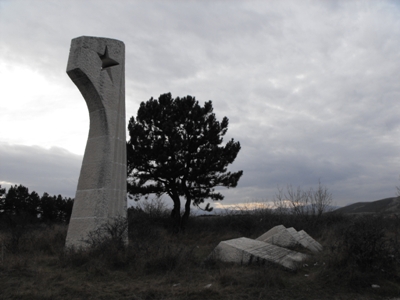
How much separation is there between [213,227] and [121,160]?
25.1 ft

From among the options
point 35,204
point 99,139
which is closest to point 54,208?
point 35,204

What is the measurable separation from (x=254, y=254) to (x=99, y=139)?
4.33 m

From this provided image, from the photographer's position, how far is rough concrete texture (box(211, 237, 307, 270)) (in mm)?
5902

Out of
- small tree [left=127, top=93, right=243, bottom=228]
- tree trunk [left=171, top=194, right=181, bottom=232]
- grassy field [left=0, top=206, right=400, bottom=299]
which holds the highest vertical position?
small tree [left=127, top=93, right=243, bottom=228]

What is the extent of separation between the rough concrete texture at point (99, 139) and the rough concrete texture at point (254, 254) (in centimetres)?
261

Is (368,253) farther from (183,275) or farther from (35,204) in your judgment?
(35,204)

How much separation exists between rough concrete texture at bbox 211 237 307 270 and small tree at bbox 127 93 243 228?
7.08 meters

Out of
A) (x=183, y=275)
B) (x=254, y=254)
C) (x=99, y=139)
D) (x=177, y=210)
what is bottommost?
(x=183, y=275)

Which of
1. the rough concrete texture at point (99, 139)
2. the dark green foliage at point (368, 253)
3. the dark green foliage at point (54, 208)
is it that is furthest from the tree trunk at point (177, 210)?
the dark green foliage at point (54, 208)

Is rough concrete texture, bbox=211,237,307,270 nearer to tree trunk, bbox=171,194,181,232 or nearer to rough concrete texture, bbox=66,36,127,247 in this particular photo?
rough concrete texture, bbox=66,36,127,247

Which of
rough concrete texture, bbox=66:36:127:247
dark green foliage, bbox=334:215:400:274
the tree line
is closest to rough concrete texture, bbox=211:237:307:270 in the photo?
dark green foliage, bbox=334:215:400:274

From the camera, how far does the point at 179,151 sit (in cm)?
1392

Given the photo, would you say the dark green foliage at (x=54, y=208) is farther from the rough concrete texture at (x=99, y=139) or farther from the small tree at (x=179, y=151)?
the rough concrete texture at (x=99, y=139)

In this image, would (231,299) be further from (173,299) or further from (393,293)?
(393,293)
